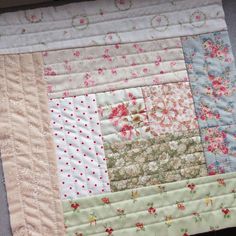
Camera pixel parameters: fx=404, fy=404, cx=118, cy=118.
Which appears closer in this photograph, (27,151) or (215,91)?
(27,151)

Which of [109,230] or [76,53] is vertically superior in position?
[76,53]

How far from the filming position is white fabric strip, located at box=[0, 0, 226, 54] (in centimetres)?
128

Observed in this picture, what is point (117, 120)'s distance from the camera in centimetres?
128

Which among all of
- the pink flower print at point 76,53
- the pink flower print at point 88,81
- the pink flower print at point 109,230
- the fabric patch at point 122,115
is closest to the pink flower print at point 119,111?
the fabric patch at point 122,115

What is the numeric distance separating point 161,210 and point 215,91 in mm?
424

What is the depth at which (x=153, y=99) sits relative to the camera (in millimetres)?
1300

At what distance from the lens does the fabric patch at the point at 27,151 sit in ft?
3.96

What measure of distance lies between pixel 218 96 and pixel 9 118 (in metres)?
0.67

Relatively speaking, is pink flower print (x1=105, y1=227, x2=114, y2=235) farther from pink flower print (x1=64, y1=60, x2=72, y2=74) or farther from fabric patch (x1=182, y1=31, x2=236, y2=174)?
pink flower print (x1=64, y1=60, x2=72, y2=74)

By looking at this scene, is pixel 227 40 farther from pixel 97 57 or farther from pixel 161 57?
pixel 97 57

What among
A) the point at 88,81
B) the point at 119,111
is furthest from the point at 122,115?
the point at 88,81

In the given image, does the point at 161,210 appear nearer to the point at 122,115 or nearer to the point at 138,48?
the point at 122,115

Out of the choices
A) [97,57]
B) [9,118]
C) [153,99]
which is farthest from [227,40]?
[9,118]

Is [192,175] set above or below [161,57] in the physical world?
below
